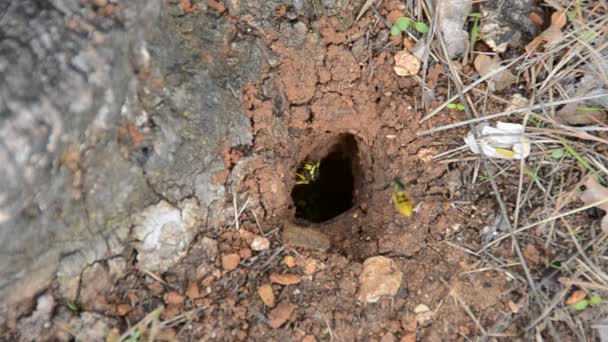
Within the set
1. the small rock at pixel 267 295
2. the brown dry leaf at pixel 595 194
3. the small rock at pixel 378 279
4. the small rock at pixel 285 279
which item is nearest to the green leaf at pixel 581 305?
the brown dry leaf at pixel 595 194

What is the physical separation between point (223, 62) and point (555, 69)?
1662 millimetres

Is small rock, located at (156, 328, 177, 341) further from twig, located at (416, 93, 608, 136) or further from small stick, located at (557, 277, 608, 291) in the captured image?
small stick, located at (557, 277, 608, 291)

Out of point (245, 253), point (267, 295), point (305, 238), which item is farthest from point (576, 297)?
point (245, 253)

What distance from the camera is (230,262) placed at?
8.31ft

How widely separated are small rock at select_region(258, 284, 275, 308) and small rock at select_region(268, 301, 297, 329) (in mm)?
35

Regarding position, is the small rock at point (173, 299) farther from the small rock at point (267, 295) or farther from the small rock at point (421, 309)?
the small rock at point (421, 309)

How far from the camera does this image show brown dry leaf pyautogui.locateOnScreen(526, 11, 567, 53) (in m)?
2.78

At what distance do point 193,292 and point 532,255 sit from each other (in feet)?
5.12

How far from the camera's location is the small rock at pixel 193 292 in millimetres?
2436

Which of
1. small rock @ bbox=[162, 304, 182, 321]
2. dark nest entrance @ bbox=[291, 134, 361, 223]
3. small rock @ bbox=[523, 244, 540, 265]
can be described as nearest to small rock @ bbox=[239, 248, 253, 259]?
small rock @ bbox=[162, 304, 182, 321]

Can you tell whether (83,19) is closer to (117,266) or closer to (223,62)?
(223,62)

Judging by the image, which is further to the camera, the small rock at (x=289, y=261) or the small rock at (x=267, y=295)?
the small rock at (x=289, y=261)

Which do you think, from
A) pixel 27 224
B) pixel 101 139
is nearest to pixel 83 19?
pixel 101 139

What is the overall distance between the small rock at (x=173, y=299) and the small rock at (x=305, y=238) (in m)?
0.57
